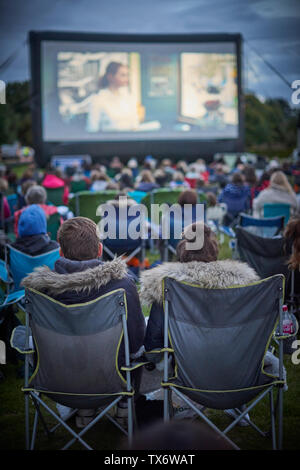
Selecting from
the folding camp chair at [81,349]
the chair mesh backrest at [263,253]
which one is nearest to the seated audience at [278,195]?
the chair mesh backrest at [263,253]

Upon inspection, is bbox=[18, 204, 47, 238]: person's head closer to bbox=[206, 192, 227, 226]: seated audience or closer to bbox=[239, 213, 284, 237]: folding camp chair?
bbox=[239, 213, 284, 237]: folding camp chair

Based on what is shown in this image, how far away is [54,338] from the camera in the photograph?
7.33 feet

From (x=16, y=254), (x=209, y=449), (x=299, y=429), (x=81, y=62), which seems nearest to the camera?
(x=209, y=449)

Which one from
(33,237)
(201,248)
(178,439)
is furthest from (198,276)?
(33,237)

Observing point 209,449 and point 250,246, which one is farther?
point 250,246

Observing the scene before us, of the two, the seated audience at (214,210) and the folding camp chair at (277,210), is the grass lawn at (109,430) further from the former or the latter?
the seated audience at (214,210)

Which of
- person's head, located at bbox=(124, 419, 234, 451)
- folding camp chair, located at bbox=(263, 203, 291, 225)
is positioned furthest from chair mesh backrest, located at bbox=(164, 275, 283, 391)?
folding camp chair, located at bbox=(263, 203, 291, 225)

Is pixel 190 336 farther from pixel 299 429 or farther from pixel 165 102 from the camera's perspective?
pixel 165 102

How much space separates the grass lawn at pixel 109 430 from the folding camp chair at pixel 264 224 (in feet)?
7.63

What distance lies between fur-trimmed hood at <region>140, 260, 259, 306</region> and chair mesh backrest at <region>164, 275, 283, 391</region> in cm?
7

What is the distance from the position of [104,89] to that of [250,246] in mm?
12814

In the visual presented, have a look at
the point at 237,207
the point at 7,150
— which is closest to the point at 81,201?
the point at 237,207

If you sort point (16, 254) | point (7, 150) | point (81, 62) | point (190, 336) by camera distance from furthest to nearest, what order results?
point (7, 150) → point (81, 62) → point (16, 254) → point (190, 336)

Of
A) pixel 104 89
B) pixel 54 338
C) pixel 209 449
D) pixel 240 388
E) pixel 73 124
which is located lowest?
pixel 240 388
